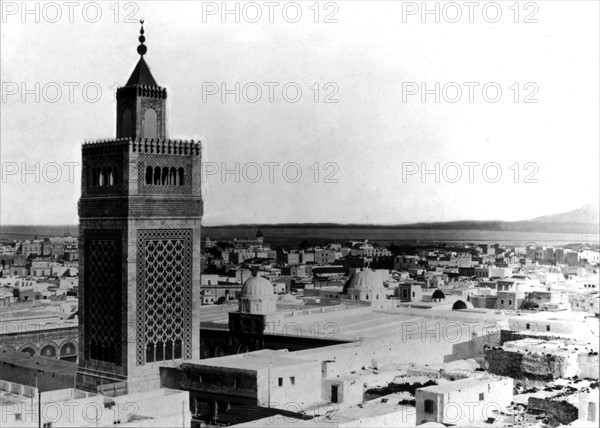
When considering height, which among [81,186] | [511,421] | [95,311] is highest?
[81,186]

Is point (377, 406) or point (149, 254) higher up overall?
point (149, 254)

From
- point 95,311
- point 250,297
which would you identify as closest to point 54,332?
point 250,297

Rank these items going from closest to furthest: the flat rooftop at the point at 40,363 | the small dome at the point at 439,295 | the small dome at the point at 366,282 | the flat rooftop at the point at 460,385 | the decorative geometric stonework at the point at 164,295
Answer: the flat rooftop at the point at 460,385
the decorative geometric stonework at the point at 164,295
the flat rooftop at the point at 40,363
the small dome at the point at 366,282
the small dome at the point at 439,295

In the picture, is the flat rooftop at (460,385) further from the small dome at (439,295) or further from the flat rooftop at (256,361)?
the small dome at (439,295)

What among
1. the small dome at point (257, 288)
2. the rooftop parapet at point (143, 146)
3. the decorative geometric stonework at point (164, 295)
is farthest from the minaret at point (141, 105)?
the small dome at point (257, 288)

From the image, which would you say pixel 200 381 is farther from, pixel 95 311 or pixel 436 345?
pixel 436 345

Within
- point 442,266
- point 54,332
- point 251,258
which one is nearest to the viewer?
point 54,332

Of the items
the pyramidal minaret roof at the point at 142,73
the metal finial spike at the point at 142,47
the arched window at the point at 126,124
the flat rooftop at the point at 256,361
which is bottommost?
the flat rooftop at the point at 256,361
